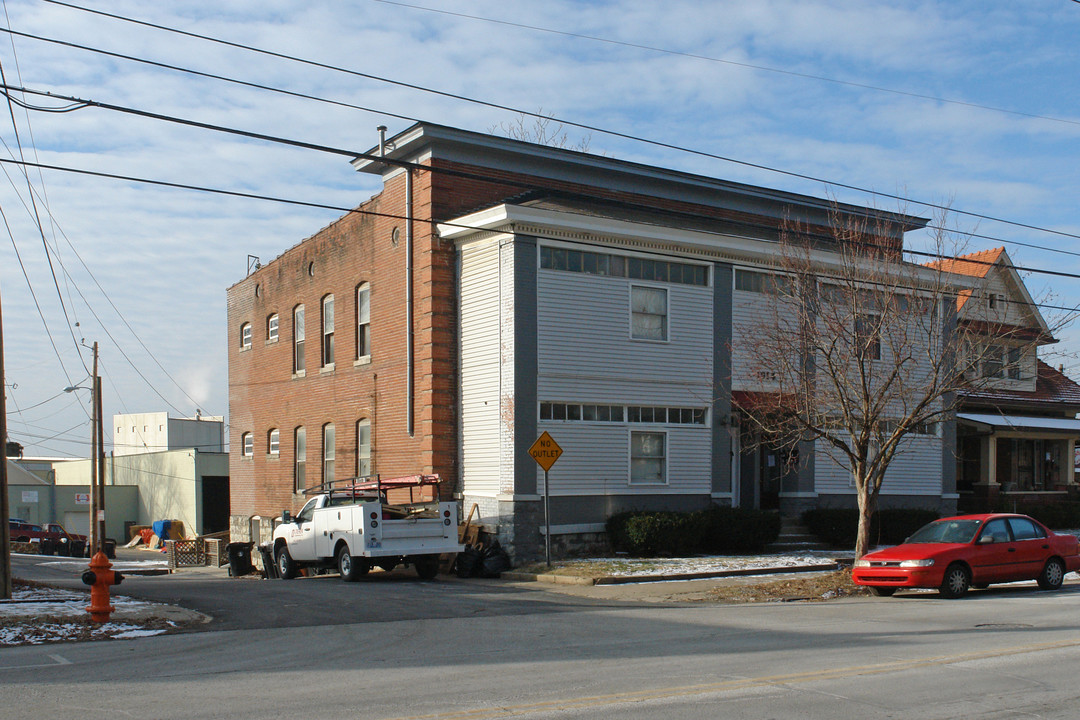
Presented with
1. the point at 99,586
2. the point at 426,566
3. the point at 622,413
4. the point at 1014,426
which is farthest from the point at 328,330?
the point at 1014,426

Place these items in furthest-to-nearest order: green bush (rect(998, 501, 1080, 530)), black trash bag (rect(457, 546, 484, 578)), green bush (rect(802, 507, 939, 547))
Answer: green bush (rect(998, 501, 1080, 530)) → green bush (rect(802, 507, 939, 547)) → black trash bag (rect(457, 546, 484, 578))

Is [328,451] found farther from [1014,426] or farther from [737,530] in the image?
[1014,426]

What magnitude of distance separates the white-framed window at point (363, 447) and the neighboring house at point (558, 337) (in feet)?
0.30

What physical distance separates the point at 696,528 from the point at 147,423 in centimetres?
6801

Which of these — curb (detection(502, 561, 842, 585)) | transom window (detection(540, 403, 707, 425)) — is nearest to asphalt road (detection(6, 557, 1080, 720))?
curb (detection(502, 561, 842, 585))

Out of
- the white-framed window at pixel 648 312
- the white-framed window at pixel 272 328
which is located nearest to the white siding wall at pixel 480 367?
the white-framed window at pixel 648 312

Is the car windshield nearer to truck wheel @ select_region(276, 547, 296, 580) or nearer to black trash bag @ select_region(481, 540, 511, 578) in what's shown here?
black trash bag @ select_region(481, 540, 511, 578)

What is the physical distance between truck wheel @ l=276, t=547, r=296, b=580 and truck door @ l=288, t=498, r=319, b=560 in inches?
7.0

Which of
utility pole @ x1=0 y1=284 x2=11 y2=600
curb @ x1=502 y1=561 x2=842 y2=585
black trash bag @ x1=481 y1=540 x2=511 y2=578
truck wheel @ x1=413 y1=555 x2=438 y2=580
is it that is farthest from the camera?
black trash bag @ x1=481 y1=540 x2=511 y2=578

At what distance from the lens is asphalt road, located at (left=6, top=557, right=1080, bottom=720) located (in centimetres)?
810

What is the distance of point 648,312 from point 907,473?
373 inches

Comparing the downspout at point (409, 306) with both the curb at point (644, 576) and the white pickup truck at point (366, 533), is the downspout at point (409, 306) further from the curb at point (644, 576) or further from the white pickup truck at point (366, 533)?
the curb at point (644, 576)

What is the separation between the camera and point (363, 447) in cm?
2762

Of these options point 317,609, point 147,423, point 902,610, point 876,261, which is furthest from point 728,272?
point 147,423
